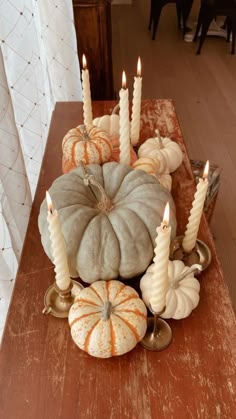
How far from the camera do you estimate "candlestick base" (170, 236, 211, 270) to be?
76 cm

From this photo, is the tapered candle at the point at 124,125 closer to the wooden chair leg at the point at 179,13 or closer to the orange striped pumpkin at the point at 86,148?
the orange striped pumpkin at the point at 86,148

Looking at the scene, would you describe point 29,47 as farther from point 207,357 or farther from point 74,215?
point 207,357

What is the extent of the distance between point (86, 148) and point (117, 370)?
1.51 ft

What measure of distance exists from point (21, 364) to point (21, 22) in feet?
2.99

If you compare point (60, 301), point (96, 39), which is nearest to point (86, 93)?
point (60, 301)

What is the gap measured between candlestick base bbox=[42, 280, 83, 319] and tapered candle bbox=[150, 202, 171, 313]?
0.17 meters

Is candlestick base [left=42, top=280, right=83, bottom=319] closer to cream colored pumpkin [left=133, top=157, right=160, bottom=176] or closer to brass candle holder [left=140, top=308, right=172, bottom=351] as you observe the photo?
brass candle holder [left=140, top=308, right=172, bottom=351]

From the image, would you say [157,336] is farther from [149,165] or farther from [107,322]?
[149,165]

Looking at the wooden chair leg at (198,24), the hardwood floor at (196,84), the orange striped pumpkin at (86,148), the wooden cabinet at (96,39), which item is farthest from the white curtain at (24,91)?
the wooden chair leg at (198,24)

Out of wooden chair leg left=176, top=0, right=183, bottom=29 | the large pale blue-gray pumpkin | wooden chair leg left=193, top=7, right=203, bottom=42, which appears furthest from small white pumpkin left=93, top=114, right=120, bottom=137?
wooden chair leg left=176, top=0, right=183, bottom=29

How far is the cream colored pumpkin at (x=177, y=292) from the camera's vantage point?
2.13ft

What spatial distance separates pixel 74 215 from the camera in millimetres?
675

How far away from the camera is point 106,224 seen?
67 cm

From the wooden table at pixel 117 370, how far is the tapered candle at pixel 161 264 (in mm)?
107
